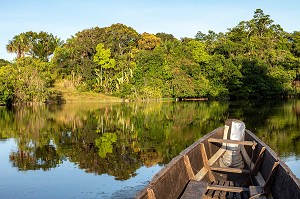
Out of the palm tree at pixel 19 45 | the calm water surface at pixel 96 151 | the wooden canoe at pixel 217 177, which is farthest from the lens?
the palm tree at pixel 19 45

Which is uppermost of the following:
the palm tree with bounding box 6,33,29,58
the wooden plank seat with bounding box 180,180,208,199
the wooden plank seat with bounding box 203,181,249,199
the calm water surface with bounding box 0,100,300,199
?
the palm tree with bounding box 6,33,29,58

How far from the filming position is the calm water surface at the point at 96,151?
10046mm

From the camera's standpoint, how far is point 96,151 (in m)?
15.1

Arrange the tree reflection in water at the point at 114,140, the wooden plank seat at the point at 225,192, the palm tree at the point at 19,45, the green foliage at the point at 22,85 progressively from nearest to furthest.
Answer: the wooden plank seat at the point at 225,192 < the tree reflection in water at the point at 114,140 < the green foliage at the point at 22,85 < the palm tree at the point at 19,45

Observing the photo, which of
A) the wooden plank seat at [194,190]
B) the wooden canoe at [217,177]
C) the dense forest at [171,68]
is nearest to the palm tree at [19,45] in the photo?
the dense forest at [171,68]

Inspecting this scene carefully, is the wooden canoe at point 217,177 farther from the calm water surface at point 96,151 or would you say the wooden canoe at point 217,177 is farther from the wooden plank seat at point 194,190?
the calm water surface at point 96,151

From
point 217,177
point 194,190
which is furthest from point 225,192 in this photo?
point 217,177

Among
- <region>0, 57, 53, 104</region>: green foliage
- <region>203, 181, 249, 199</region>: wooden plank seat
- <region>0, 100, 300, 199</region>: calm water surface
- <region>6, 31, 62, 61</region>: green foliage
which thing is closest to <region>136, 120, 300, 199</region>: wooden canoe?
<region>203, 181, 249, 199</region>: wooden plank seat

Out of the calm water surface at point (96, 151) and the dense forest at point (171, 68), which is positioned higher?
the dense forest at point (171, 68)

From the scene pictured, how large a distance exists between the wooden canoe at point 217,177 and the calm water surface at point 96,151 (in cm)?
243

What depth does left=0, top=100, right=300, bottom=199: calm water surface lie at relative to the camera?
10.0 metres

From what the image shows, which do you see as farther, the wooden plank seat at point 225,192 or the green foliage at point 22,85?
the green foliage at point 22,85

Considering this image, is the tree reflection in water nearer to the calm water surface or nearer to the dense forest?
the calm water surface

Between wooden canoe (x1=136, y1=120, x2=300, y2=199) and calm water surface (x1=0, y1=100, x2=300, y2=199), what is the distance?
2.43 meters
